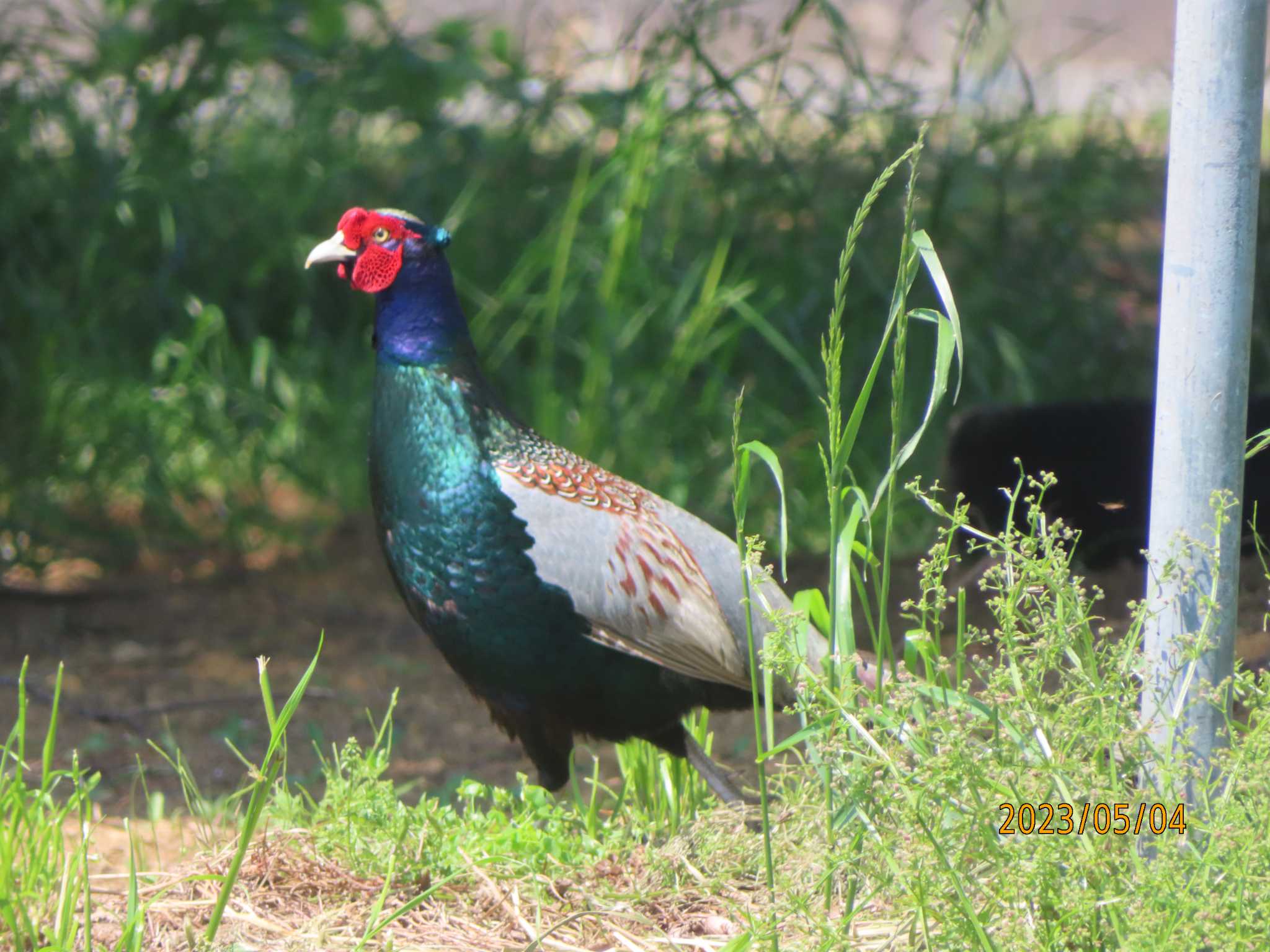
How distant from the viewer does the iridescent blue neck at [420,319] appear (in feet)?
9.02

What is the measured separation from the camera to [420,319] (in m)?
2.77

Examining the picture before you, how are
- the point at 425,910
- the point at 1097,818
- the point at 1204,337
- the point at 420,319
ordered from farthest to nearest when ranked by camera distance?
the point at 420,319
the point at 425,910
the point at 1204,337
the point at 1097,818

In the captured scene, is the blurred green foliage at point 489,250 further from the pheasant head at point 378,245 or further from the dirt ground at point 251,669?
the pheasant head at point 378,245

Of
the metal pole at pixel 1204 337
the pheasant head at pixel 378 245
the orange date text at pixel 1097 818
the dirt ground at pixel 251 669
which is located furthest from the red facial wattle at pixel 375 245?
the orange date text at pixel 1097 818

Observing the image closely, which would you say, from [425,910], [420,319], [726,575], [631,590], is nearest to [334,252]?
[420,319]

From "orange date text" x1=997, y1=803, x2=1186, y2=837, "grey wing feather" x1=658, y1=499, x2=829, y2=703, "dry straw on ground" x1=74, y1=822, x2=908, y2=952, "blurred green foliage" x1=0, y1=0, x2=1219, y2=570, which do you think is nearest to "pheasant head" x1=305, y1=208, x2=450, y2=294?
"grey wing feather" x1=658, y1=499, x2=829, y2=703

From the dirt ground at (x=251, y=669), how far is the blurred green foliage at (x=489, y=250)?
0.75ft

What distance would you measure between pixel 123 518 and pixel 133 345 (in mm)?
583

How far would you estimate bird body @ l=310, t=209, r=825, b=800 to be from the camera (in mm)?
2598

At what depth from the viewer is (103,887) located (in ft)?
7.98

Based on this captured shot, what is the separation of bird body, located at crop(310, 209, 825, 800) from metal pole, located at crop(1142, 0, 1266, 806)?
0.79 meters

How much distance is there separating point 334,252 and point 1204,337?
1.58 m

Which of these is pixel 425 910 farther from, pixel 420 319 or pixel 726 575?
pixel 420 319

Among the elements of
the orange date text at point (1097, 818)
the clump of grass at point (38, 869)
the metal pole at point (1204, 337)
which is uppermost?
the metal pole at point (1204, 337)
